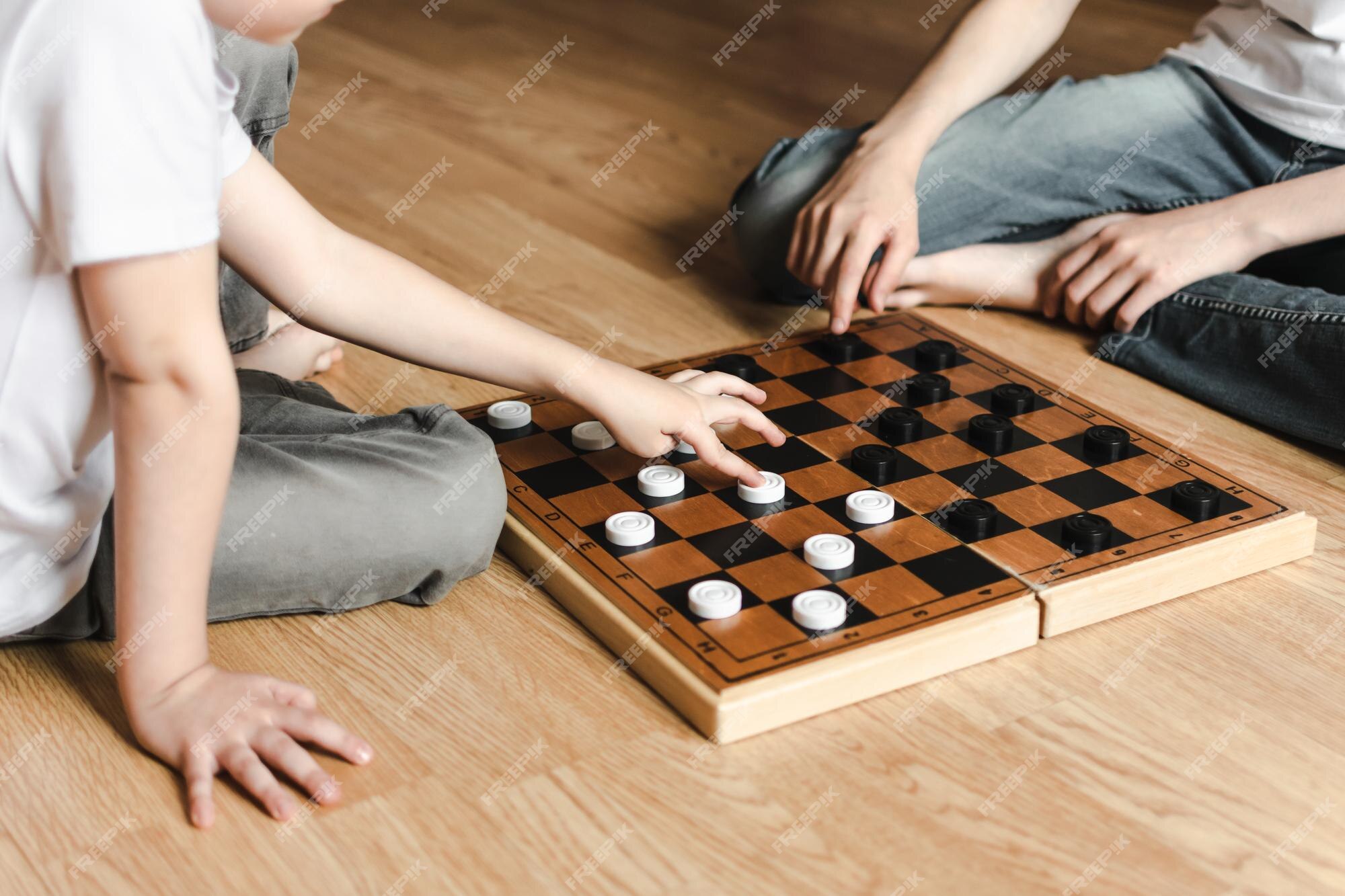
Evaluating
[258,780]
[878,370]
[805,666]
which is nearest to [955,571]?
[805,666]

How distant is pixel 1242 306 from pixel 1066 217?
0.29 meters

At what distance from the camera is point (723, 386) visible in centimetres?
118

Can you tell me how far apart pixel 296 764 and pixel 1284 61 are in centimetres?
127

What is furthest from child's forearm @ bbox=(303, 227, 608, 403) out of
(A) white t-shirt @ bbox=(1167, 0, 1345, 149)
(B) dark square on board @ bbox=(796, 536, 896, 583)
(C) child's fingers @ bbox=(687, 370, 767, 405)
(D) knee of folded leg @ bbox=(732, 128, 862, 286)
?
(A) white t-shirt @ bbox=(1167, 0, 1345, 149)

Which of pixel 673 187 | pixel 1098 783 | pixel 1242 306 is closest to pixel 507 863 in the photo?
pixel 1098 783

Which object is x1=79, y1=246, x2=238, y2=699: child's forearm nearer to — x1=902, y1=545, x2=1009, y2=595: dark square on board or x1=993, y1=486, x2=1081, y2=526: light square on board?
x1=902, y1=545, x2=1009, y2=595: dark square on board

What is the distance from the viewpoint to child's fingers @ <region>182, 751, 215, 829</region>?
0.85 m

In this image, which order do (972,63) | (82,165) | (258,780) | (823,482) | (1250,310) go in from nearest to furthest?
(82,165), (258,780), (823,482), (1250,310), (972,63)

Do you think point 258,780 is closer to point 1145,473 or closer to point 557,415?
point 557,415

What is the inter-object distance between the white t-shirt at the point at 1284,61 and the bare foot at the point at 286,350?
1050 millimetres

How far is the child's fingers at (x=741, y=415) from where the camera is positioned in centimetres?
111

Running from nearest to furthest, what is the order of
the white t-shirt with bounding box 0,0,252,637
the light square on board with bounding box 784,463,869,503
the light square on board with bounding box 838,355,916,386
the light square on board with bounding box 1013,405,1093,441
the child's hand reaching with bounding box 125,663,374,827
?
the white t-shirt with bounding box 0,0,252,637
the child's hand reaching with bounding box 125,663,374,827
the light square on board with bounding box 784,463,869,503
the light square on board with bounding box 1013,405,1093,441
the light square on board with bounding box 838,355,916,386

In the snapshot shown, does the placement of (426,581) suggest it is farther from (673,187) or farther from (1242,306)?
(673,187)

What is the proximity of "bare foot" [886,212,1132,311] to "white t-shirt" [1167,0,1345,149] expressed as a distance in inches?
7.6
